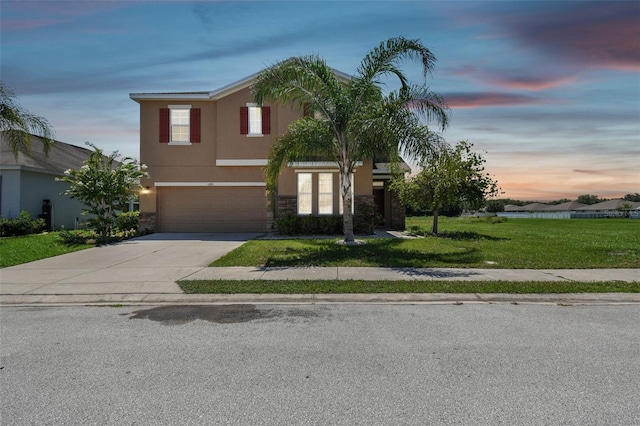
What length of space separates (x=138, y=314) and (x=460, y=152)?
16038mm

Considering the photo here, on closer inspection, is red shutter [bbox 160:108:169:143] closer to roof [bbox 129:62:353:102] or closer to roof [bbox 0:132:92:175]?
roof [bbox 129:62:353:102]

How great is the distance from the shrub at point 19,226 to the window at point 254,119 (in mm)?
10619

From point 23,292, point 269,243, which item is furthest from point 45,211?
point 23,292

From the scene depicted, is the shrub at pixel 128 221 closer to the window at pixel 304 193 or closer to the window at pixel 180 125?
the window at pixel 180 125

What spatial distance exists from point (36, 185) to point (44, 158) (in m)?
2.48

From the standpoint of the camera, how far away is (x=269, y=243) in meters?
15.1

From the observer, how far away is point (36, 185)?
21688 mm

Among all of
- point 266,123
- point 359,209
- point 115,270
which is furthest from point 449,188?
point 115,270

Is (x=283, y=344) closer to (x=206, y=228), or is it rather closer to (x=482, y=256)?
(x=482, y=256)

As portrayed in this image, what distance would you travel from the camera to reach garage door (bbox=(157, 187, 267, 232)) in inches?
817

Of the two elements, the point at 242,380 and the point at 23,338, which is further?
the point at 23,338

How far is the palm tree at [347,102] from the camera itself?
43.0ft

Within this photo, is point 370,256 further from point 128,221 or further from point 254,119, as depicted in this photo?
point 128,221

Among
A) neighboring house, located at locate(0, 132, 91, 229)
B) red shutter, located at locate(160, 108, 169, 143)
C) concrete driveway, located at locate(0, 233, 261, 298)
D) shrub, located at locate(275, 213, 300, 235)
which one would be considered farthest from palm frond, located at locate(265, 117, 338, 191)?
neighboring house, located at locate(0, 132, 91, 229)
